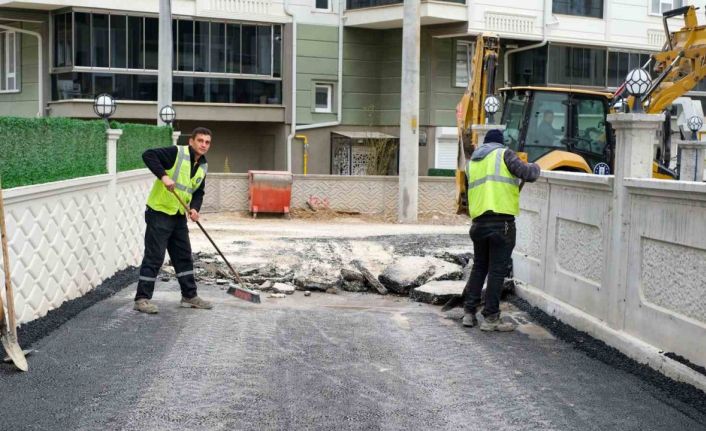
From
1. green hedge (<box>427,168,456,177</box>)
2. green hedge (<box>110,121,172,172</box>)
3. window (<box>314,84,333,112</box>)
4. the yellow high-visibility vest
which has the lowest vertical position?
green hedge (<box>427,168,456,177</box>)

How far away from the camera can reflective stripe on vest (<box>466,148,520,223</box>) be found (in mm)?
9352

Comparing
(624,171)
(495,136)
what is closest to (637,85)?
(624,171)

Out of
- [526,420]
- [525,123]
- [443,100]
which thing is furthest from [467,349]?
[443,100]

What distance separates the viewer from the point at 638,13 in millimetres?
33906

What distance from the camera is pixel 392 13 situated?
30.4 m

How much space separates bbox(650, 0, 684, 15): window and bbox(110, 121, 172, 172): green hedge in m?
23.7

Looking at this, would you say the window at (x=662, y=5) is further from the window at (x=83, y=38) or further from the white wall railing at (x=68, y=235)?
the white wall railing at (x=68, y=235)

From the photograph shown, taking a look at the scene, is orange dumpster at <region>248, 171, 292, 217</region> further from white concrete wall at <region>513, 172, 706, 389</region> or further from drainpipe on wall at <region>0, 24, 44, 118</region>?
white concrete wall at <region>513, 172, 706, 389</region>

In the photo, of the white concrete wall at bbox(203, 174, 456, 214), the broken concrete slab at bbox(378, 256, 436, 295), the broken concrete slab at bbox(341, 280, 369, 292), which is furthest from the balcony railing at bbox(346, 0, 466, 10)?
the broken concrete slab at bbox(341, 280, 369, 292)

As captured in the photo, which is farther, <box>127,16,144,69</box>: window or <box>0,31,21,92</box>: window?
<box>0,31,21,92</box>: window

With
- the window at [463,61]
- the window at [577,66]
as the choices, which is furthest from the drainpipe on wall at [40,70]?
the window at [577,66]

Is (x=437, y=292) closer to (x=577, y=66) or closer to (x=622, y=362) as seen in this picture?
(x=622, y=362)

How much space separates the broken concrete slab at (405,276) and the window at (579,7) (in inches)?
856

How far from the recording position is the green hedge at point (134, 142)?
12.9m
